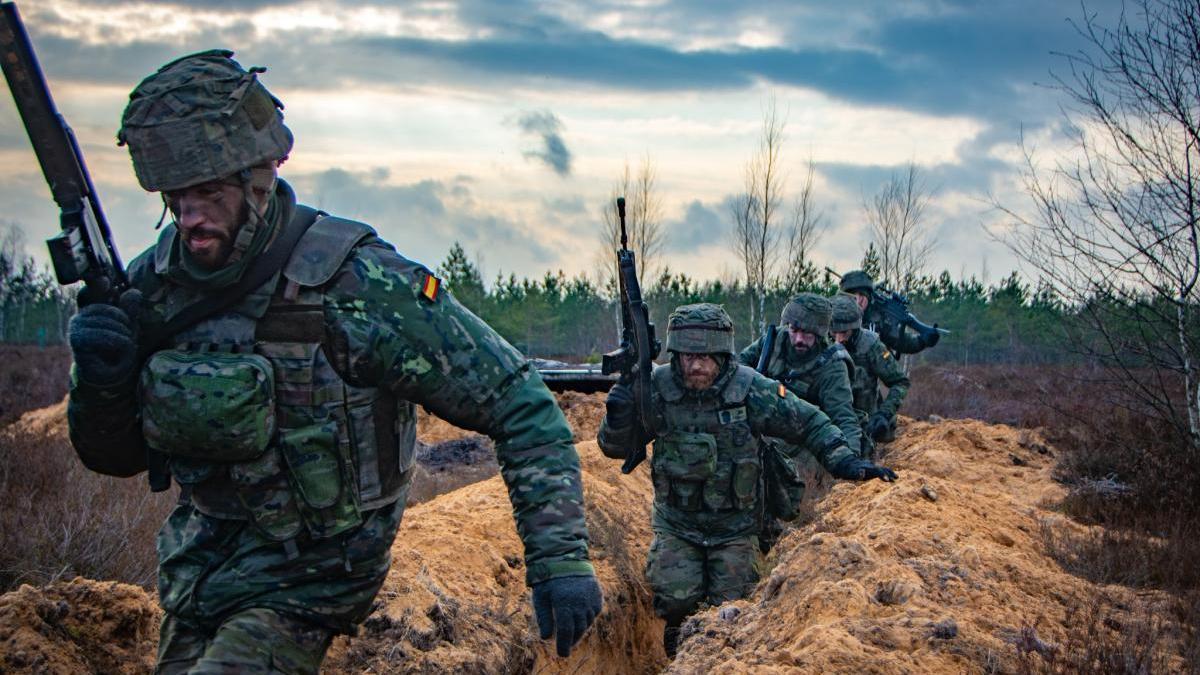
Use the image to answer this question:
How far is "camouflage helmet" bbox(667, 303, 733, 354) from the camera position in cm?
693

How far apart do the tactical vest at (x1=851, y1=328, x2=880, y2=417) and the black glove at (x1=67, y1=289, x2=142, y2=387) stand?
9.05 meters

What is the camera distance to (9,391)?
24125 millimetres

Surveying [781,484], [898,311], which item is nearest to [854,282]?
[898,311]

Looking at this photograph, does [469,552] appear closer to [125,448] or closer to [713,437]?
[713,437]

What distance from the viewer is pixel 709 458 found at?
697 cm

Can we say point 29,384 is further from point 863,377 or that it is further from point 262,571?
point 262,571

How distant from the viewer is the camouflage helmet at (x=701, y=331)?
693 cm

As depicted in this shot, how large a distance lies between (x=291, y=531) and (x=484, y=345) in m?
0.74

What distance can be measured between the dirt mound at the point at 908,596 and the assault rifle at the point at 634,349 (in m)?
1.31

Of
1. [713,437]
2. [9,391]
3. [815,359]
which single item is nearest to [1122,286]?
[815,359]

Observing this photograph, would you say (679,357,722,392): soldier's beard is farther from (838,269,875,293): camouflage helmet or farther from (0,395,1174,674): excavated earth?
(838,269,875,293): camouflage helmet

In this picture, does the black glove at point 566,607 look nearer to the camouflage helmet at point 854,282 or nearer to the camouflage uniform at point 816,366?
the camouflage uniform at point 816,366

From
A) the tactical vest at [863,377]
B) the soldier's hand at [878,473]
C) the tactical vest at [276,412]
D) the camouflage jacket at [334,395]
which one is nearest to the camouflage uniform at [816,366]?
the tactical vest at [863,377]

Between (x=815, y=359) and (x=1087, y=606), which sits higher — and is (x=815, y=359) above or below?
above
